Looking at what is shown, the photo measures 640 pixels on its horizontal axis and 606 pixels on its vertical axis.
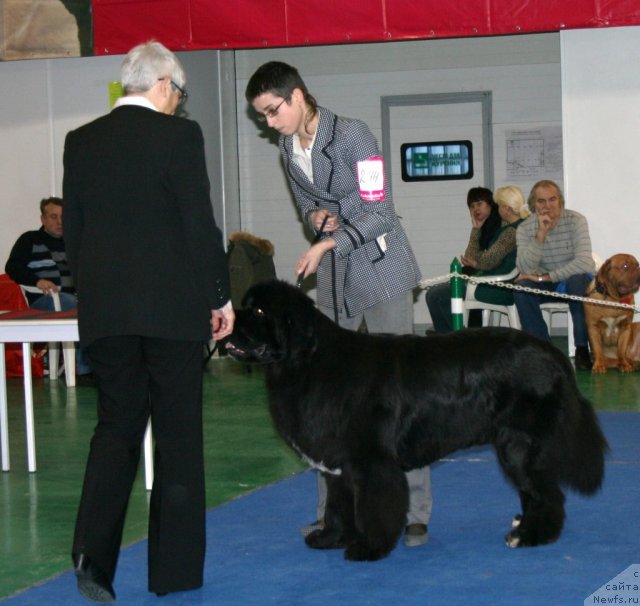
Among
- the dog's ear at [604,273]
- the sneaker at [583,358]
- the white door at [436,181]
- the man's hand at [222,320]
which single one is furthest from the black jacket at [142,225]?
the white door at [436,181]

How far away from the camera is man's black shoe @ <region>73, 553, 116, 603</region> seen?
10.3ft

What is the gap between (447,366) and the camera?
3.66m

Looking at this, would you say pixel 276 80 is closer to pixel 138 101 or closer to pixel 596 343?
pixel 138 101

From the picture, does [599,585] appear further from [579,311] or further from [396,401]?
[579,311]

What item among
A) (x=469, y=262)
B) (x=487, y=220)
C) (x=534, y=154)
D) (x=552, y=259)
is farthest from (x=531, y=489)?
(x=534, y=154)

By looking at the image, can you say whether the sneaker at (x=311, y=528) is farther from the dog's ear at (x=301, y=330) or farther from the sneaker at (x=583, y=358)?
the sneaker at (x=583, y=358)

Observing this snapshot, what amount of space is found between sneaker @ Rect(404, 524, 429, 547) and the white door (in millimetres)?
7780

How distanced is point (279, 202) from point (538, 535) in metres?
8.70

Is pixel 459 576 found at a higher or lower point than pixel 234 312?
lower

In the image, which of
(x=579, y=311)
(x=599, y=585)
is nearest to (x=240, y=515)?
(x=599, y=585)

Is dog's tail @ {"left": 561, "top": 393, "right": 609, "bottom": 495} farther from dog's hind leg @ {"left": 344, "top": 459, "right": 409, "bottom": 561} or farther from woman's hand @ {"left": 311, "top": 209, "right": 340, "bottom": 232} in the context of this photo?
woman's hand @ {"left": 311, "top": 209, "right": 340, "bottom": 232}

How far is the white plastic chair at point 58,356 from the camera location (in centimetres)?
Answer: 862

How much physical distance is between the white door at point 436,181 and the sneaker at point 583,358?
308 cm

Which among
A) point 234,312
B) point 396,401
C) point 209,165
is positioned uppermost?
point 209,165
